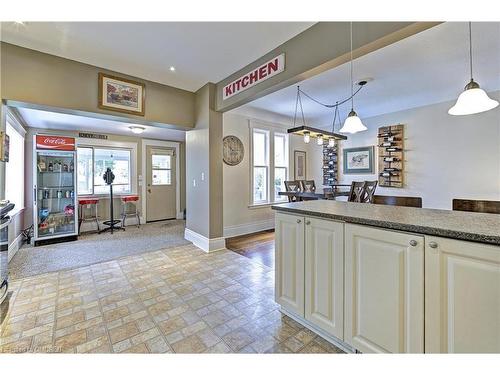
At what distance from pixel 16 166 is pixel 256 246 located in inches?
173

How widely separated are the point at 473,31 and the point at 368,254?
255 cm

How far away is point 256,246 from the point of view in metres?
3.88

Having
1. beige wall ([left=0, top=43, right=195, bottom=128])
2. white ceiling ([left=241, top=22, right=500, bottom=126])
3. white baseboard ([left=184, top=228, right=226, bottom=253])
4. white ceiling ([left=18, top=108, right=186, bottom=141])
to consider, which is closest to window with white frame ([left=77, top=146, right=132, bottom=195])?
white ceiling ([left=18, top=108, right=186, bottom=141])

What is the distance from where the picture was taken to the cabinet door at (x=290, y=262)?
1.72 m

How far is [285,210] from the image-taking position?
183 centimetres

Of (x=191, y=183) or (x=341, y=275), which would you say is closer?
(x=341, y=275)

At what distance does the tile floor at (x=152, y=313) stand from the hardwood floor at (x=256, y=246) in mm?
324

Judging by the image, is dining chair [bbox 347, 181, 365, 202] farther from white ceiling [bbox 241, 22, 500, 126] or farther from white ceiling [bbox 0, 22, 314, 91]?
white ceiling [bbox 0, 22, 314, 91]

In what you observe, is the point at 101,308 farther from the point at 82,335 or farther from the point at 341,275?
the point at 341,275

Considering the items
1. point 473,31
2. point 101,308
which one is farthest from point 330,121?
point 101,308

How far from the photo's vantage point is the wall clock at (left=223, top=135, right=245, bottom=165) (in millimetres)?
4363

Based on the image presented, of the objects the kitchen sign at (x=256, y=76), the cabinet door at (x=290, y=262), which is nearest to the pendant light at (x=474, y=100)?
the cabinet door at (x=290, y=262)

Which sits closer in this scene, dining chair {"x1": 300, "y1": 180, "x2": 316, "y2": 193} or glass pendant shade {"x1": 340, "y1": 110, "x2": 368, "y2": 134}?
glass pendant shade {"x1": 340, "y1": 110, "x2": 368, "y2": 134}

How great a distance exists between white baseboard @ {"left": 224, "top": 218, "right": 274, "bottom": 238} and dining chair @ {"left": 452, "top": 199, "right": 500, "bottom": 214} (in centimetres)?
337
